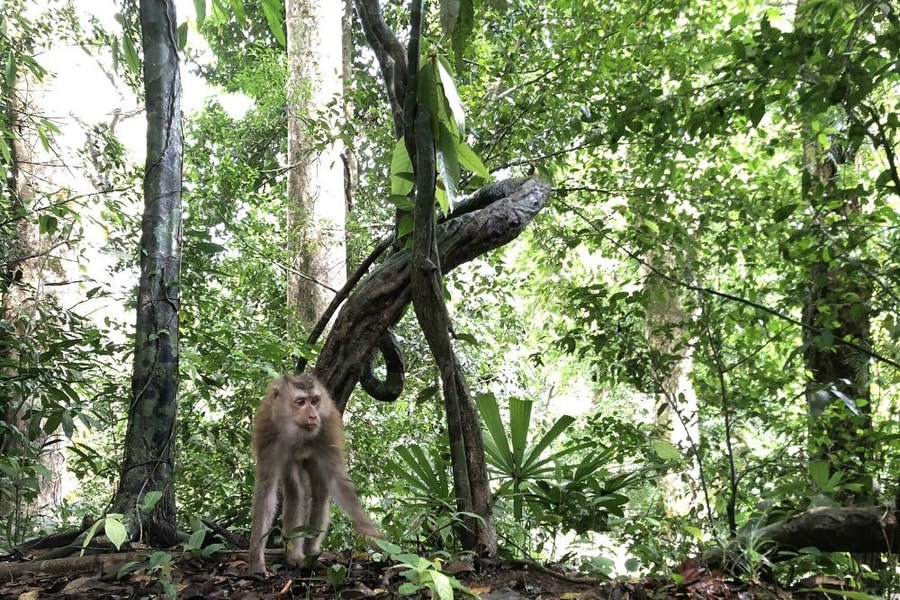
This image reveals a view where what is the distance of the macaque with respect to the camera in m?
3.28

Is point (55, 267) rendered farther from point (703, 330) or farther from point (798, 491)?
point (798, 491)

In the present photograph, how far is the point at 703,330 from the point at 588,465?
116 centimetres

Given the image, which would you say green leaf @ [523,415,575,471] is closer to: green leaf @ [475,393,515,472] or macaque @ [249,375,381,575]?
green leaf @ [475,393,515,472]

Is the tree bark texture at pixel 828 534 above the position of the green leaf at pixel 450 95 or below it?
below

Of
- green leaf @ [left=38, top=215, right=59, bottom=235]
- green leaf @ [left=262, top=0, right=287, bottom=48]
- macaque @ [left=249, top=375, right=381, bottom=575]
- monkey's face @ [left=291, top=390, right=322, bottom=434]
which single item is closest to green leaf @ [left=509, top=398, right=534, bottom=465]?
macaque @ [left=249, top=375, right=381, bottom=575]

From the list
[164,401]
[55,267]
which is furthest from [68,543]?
[55,267]

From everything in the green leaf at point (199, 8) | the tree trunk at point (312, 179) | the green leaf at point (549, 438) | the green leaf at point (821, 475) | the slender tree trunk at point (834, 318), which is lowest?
the green leaf at point (821, 475)

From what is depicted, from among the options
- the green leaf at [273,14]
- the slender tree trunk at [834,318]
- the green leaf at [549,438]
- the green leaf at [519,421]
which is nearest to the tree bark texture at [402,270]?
the green leaf at [519,421]

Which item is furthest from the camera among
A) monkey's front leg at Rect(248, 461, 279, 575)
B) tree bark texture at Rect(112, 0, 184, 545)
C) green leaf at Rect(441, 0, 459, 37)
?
tree bark texture at Rect(112, 0, 184, 545)

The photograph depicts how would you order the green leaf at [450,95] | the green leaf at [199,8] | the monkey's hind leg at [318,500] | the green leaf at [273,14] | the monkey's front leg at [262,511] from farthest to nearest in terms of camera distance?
1. the monkey's hind leg at [318,500]
2. the monkey's front leg at [262,511]
3. the green leaf at [273,14]
4. the green leaf at [199,8]
5. the green leaf at [450,95]

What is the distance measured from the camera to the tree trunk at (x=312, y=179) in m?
6.95

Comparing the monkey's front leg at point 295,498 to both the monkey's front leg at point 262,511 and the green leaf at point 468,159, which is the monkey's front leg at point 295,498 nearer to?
the monkey's front leg at point 262,511

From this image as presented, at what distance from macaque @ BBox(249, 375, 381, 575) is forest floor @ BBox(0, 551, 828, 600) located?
432 millimetres

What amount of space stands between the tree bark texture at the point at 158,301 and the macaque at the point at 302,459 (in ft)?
1.52
